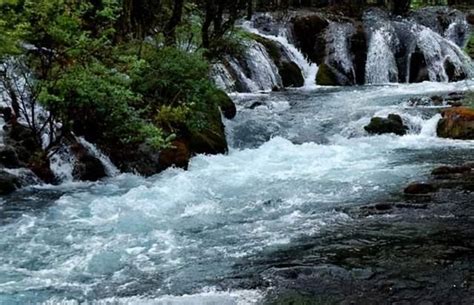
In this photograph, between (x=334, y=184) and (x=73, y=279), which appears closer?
(x=73, y=279)

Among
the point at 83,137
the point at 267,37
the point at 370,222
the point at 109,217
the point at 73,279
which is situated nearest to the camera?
the point at 73,279

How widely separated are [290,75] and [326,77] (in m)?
1.57

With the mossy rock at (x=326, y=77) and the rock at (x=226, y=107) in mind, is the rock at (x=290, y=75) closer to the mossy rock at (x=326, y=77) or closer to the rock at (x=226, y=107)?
the mossy rock at (x=326, y=77)

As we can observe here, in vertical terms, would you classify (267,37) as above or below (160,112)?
above

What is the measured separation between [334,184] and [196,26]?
23.1 feet

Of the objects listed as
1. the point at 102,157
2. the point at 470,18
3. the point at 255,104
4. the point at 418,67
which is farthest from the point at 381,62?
the point at 102,157

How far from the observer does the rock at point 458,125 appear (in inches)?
552

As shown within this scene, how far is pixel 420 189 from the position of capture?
9.46 m

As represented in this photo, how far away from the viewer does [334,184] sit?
10461 mm

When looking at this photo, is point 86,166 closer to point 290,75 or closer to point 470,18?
point 290,75

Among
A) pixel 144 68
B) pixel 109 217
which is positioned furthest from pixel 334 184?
pixel 144 68

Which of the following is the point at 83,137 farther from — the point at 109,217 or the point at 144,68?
the point at 109,217

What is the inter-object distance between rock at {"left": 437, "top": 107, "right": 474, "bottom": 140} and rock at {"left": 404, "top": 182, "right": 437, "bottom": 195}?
495 cm

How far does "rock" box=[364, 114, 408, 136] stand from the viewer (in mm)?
14906
